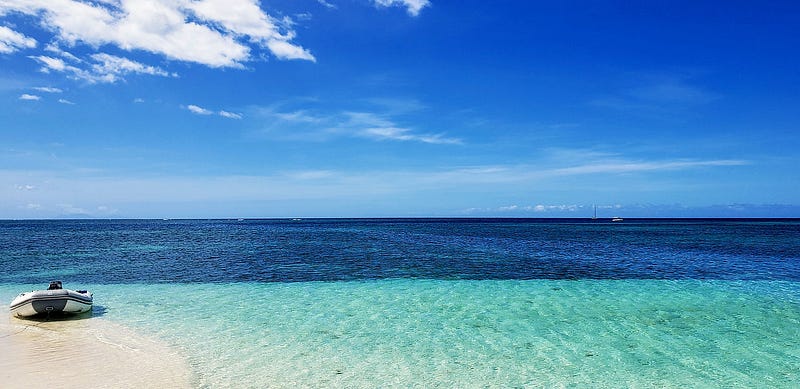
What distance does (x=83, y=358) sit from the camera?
430 inches

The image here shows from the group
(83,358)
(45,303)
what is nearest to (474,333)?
(83,358)

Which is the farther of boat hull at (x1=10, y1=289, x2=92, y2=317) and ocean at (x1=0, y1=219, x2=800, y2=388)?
boat hull at (x1=10, y1=289, x2=92, y2=317)

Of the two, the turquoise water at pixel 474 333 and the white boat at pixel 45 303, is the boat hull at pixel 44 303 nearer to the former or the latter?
the white boat at pixel 45 303

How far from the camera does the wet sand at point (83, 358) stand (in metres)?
9.45

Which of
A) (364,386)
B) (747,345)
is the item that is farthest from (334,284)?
(747,345)

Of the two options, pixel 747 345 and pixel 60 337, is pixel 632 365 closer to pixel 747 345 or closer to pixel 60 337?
pixel 747 345

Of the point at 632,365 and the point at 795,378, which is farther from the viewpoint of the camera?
the point at 632,365

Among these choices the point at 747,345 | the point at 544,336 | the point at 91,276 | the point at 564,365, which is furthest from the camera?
the point at 91,276

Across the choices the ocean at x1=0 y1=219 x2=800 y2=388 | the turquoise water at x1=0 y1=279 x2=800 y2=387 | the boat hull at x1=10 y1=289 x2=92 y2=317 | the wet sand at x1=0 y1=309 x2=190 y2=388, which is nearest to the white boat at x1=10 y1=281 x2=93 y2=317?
the boat hull at x1=10 y1=289 x2=92 y2=317

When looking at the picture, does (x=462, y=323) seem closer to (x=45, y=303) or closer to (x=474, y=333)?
(x=474, y=333)

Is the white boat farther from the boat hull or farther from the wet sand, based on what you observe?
the wet sand

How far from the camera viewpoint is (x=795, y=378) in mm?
9875

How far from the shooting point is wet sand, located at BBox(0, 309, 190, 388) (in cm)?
945

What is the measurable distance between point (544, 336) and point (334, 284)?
11.7 meters
